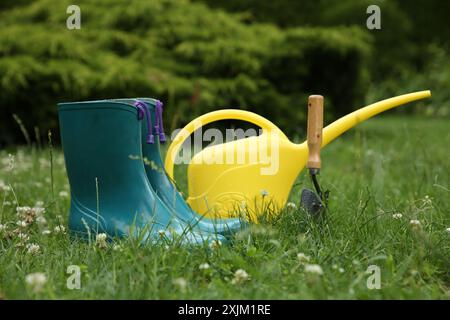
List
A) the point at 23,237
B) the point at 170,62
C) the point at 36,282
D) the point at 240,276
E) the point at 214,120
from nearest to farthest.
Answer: the point at 36,282
the point at 240,276
the point at 23,237
the point at 214,120
the point at 170,62

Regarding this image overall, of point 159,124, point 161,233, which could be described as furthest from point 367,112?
point 161,233

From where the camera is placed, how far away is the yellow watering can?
187 cm

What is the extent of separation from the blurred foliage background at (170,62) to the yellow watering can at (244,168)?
7.48 ft

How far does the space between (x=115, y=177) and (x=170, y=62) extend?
331 cm

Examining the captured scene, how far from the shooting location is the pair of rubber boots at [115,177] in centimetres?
166

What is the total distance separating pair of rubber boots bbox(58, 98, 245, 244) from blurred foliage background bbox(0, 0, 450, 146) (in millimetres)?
2445

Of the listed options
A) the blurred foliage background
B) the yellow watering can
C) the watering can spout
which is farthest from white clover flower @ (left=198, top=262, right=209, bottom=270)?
the blurred foliage background

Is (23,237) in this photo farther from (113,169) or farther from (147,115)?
(147,115)

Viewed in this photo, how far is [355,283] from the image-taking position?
131cm

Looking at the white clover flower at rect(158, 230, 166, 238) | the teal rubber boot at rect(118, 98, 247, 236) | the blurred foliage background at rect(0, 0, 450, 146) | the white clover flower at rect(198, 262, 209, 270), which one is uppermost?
the blurred foliage background at rect(0, 0, 450, 146)

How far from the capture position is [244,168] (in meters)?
1.87

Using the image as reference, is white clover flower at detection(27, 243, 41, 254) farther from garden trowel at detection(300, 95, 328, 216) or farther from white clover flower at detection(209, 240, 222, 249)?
garden trowel at detection(300, 95, 328, 216)

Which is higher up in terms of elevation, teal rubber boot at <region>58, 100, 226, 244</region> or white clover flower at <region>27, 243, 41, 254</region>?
teal rubber boot at <region>58, 100, 226, 244</region>

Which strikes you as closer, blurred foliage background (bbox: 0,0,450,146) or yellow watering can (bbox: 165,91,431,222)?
yellow watering can (bbox: 165,91,431,222)
